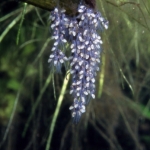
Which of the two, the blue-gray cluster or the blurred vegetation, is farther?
the blurred vegetation

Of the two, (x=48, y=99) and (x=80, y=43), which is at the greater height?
(x=80, y=43)

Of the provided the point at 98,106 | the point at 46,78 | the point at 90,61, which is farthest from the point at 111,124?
the point at 90,61

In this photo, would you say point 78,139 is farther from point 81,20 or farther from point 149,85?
point 81,20

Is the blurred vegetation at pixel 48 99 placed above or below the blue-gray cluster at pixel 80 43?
below

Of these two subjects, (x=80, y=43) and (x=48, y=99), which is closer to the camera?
(x=80, y=43)

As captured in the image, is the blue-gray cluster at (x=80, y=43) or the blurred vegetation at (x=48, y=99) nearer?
the blue-gray cluster at (x=80, y=43)

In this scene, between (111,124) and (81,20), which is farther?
(111,124)

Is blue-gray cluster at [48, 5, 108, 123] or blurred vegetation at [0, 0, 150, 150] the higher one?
blue-gray cluster at [48, 5, 108, 123]

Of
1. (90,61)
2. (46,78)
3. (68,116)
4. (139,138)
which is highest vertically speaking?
(90,61)
